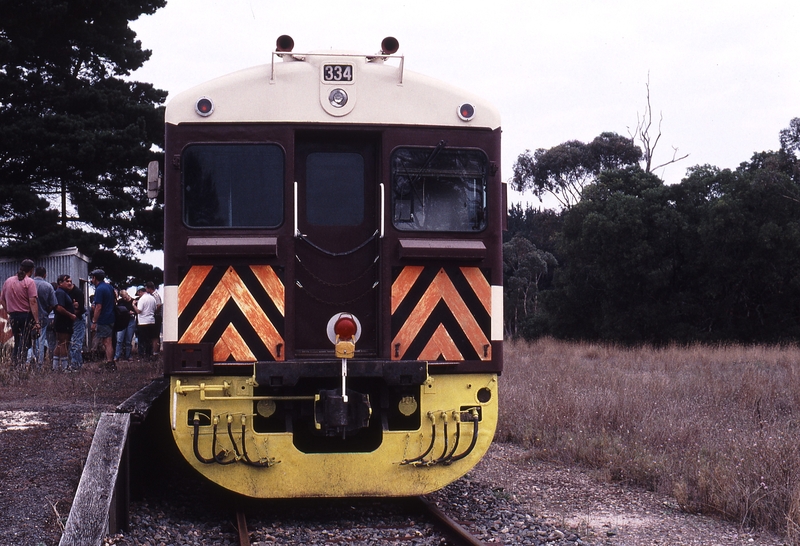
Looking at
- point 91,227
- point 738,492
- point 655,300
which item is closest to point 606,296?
point 655,300

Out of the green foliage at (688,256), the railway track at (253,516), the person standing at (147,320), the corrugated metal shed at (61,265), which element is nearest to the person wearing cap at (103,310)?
the person standing at (147,320)

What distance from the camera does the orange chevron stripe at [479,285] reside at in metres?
6.14

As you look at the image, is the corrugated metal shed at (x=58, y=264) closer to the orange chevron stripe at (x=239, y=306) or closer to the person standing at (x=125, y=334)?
the person standing at (x=125, y=334)

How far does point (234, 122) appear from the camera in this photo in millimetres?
5980

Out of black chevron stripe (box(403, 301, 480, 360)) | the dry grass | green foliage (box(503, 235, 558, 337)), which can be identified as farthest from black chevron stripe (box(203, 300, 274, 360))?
green foliage (box(503, 235, 558, 337))

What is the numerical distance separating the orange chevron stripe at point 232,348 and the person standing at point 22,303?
768cm

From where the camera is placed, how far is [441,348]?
19.8ft

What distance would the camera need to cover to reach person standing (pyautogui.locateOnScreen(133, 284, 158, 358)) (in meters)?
16.0

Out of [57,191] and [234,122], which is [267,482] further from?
[57,191]

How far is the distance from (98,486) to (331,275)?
2085mm

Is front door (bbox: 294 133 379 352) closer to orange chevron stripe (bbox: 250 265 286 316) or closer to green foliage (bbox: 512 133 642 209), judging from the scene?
orange chevron stripe (bbox: 250 265 286 316)

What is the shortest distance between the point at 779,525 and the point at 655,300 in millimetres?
29399

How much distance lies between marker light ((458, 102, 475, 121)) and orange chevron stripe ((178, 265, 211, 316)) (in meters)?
2.06

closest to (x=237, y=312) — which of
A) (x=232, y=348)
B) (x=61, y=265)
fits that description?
(x=232, y=348)
